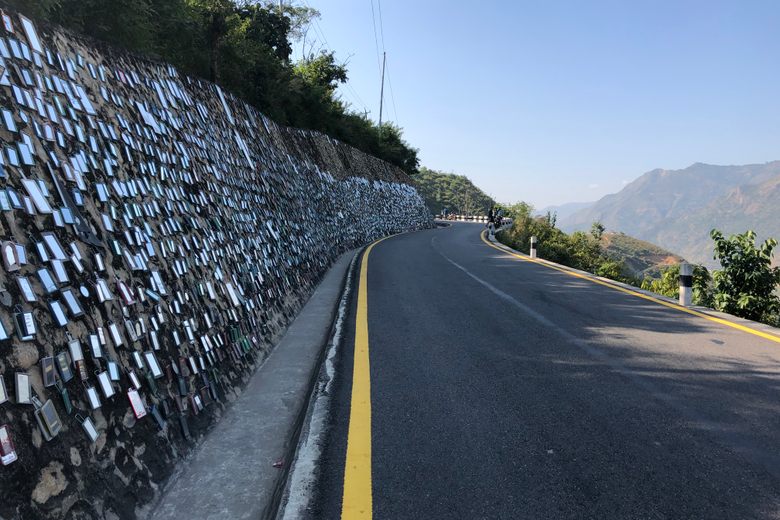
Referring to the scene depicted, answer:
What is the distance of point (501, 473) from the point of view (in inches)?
110

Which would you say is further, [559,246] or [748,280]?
[559,246]

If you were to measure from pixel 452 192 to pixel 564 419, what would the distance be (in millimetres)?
148803

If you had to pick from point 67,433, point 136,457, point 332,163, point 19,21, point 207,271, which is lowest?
point 136,457

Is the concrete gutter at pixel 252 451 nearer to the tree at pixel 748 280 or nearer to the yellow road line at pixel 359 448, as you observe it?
the yellow road line at pixel 359 448

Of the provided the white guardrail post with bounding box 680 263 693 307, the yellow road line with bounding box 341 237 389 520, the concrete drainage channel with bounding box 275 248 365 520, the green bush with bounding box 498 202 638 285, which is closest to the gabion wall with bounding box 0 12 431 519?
the concrete drainage channel with bounding box 275 248 365 520

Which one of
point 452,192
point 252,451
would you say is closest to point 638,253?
point 452,192

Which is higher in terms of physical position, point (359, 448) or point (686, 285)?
point (686, 285)

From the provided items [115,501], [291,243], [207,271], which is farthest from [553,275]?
[115,501]

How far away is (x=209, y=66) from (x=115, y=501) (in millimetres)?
10485

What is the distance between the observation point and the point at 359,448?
3096mm

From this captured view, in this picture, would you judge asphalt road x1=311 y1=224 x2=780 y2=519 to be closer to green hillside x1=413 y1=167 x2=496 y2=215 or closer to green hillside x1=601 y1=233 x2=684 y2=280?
green hillside x1=413 y1=167 x2=496 y2=215

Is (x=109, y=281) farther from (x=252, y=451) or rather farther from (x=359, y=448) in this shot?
(x=359, y=448)

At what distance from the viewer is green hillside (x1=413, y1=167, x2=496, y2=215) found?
442 feet

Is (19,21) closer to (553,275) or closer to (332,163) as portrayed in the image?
(553,275)
